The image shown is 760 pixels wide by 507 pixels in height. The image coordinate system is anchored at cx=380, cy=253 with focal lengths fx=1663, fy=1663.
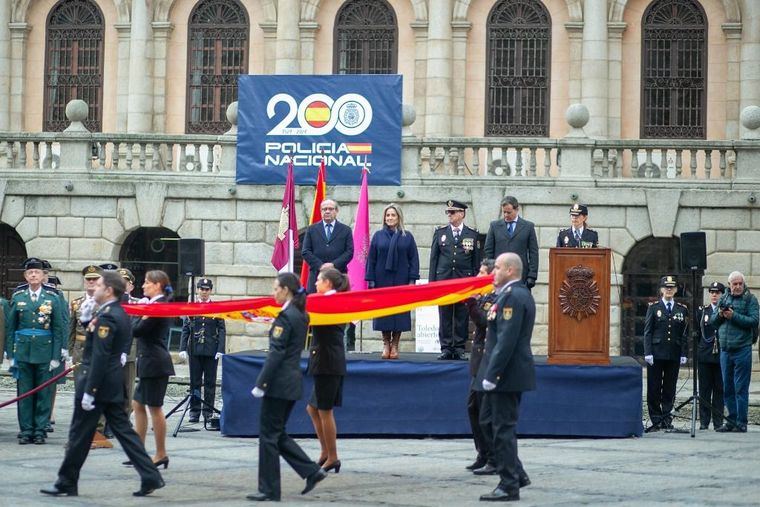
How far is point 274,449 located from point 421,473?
253 centimetres

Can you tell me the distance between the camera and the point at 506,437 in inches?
581

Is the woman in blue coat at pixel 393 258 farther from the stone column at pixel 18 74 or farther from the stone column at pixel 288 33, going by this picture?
the stone column at pixel 18 74

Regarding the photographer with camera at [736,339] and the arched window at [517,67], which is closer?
the photographer with camera at [736,339]

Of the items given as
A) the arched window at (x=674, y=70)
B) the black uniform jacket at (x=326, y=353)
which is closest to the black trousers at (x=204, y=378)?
the black uniform jacket at (x=326, y=353)

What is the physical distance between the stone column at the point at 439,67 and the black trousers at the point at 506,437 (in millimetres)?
21765

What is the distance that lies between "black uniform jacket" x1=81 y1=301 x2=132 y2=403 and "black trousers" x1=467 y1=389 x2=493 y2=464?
3.62 metres

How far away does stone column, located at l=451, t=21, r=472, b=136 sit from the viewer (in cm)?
3681

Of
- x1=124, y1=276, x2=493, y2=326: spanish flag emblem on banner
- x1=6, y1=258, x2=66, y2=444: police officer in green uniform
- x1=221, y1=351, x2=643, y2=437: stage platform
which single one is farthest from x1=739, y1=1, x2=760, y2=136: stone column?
x1=6, y1=258, x2=66, y2=444: police officer in green uniform

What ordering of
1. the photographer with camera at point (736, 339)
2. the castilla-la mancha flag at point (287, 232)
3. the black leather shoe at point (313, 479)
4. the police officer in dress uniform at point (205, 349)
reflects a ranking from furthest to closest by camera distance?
the castilla-la mancha flag at point (287, 232) → the police officer in dress uniform at point (205, 349) → the photographer with camera at point (736, 339) → the black leather shoe at point (313, 479)

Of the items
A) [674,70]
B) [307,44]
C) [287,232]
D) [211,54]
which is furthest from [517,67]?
[287,232]

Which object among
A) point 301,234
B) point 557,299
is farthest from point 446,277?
point 301,234

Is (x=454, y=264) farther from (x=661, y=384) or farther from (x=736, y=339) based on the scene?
(x=736, y=339)

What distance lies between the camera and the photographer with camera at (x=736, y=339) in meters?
21.9

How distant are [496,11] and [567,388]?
1817cm
